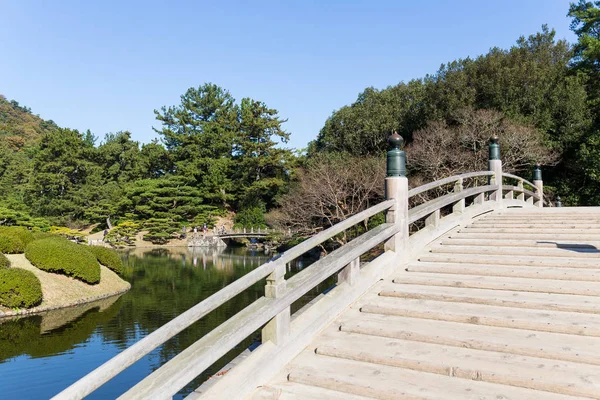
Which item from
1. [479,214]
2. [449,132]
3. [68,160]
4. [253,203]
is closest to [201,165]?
[253,203]

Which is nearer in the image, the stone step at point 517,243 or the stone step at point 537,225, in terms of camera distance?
the stone step at point 517,243

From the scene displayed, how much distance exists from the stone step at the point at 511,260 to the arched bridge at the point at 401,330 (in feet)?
0.05

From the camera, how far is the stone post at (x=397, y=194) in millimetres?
5812

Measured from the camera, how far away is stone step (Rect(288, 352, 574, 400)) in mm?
2988

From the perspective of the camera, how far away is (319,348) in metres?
3.90

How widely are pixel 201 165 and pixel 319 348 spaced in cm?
4720

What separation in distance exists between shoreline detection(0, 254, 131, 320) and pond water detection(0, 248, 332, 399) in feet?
1.75

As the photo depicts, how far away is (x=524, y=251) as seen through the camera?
6133 mm

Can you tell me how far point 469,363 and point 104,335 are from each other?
12.6m

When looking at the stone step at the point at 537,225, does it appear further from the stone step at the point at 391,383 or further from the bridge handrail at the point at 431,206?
the stone step at the point at 391,383

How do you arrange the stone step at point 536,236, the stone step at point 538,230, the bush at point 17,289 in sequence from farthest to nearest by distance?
the bush at point 17,289, the stone step at point 538,230, the stone step at point 536,236

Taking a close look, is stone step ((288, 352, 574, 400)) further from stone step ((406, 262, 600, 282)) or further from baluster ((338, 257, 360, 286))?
stone step ((406, 262, 600, 282))

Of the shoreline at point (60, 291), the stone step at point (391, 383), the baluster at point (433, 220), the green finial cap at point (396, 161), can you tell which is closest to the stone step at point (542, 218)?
the baluster at point (433, 220)

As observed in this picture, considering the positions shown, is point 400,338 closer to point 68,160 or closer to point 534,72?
point 534,72
